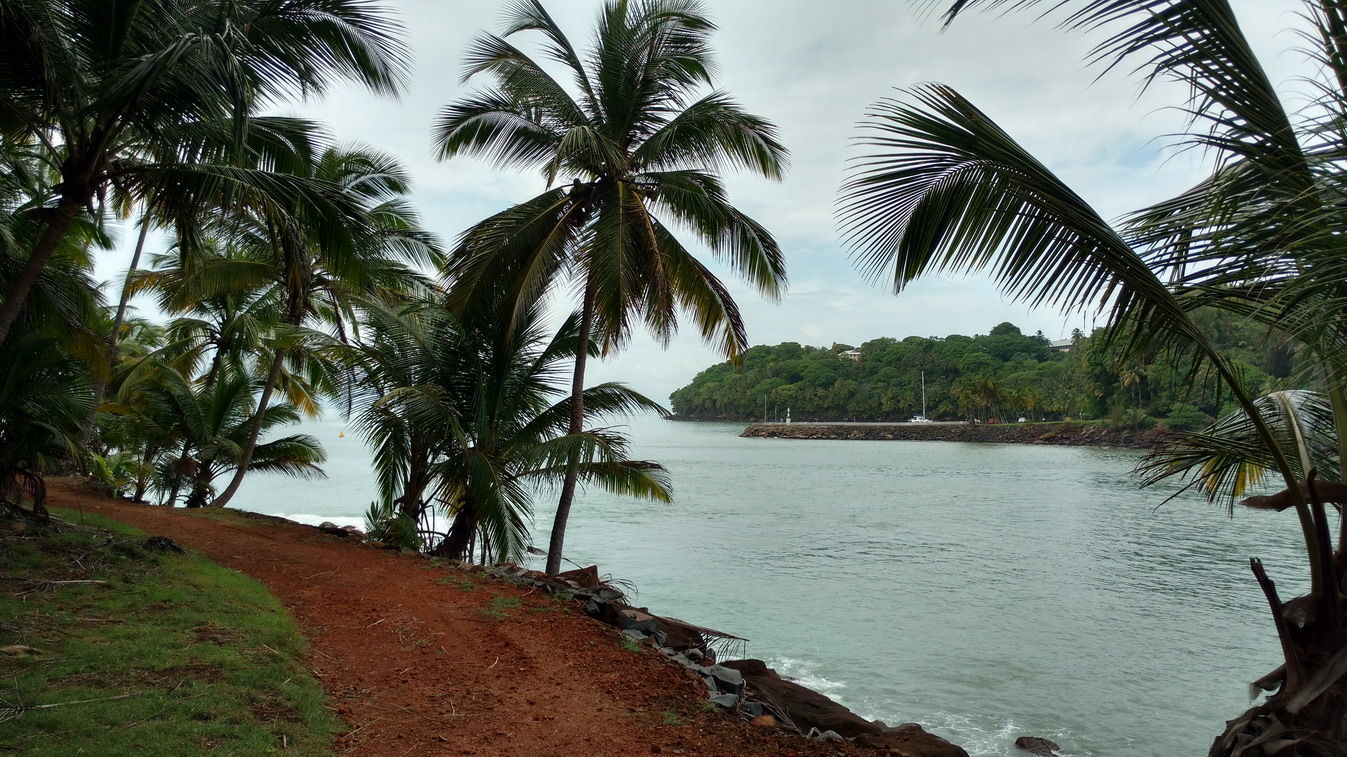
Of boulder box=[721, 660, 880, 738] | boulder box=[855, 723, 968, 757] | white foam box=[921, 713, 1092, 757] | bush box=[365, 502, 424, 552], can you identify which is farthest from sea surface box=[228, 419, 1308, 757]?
bush box=[365, 502, 424, 552]

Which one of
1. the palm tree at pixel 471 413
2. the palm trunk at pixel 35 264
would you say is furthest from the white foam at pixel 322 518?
the palm trunk at pixel 35 264

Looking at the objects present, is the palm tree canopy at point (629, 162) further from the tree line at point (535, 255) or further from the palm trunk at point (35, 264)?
the palm trunk at point (35, 264)

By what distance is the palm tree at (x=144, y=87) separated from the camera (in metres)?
5.73

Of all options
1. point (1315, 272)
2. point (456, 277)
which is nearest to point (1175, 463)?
point (1315, 272)

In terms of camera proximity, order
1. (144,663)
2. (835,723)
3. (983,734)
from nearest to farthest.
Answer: (144,663)
(835,723)
(983,734)

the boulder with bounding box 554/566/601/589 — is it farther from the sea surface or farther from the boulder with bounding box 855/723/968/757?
the boulder with bounding box 855/723/968/757

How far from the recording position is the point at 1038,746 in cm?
810

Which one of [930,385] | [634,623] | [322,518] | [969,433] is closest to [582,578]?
[634,623]

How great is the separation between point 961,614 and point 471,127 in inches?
465

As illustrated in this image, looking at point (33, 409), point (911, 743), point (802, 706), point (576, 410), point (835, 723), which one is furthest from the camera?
point (576, 410)

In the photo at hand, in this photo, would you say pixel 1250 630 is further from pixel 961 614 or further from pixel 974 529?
pixel 974 529

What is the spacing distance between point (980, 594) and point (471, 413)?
1116cm

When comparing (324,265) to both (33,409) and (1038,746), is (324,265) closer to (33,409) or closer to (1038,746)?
(33,409)

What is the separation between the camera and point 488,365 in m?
10.9
